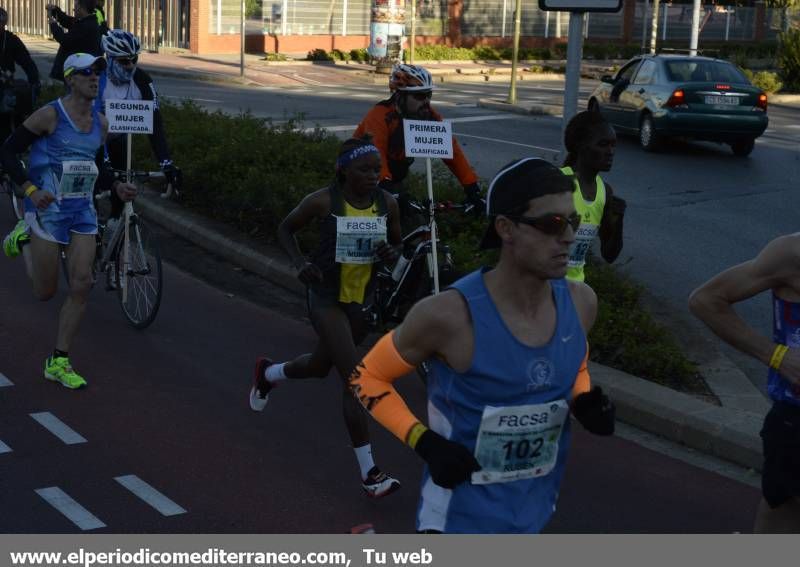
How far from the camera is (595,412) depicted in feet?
12.4

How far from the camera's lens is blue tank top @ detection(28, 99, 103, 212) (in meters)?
8.32

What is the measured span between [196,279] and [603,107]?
13.3 m

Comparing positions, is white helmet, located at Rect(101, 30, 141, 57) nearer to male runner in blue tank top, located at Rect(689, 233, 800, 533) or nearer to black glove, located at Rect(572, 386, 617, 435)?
male runner in blue tank top, located at Rect(689, 233, 800, 533)

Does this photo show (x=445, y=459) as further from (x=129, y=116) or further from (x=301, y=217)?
(x=129, y=116)

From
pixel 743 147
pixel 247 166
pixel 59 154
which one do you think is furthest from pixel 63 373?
pixel 743 147

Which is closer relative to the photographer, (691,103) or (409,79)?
(409,79)

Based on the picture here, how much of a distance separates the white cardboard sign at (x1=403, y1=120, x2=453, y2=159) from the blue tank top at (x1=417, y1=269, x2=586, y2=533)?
15.6 feet

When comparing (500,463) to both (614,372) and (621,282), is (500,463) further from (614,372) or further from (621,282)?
(621,282)

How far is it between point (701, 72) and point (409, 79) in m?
14.1

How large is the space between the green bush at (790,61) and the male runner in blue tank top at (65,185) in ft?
91.7

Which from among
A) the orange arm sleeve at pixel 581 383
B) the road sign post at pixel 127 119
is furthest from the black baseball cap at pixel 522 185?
the road sign post at pixel 127 119

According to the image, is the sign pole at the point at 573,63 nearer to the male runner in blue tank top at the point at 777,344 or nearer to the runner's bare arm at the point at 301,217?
the runner's bare arm at the point at 301,217

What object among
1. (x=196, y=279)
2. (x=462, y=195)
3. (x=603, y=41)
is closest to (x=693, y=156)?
(x=462, y=195)

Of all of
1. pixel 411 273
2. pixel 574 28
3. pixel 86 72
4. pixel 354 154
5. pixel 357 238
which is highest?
pixel 574 28
